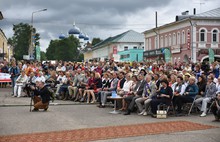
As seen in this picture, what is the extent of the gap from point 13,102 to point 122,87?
5.39 m

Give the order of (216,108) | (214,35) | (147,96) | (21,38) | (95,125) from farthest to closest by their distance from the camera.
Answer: (21,38)
(214,35)
(147,96)
(216,108)
(95,125)

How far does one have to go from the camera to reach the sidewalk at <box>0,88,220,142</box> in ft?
31.1

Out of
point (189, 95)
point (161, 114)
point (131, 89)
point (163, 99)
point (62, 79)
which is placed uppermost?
point (62, 79)

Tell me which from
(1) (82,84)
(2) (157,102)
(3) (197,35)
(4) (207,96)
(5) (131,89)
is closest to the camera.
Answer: (2) (157,102)

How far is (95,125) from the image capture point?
1134 centimetres

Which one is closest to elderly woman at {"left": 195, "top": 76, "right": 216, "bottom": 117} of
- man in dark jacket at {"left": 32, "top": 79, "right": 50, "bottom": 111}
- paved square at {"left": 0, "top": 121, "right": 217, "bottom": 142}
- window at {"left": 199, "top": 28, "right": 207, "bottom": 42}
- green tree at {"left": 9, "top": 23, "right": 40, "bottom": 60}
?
paved square at {"left": 0, "top": 121, "right": 217, "bottom": 142}

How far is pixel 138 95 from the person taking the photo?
1446cm

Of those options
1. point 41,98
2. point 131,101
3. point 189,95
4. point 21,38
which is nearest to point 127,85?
point 131,101

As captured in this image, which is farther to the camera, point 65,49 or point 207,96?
point 65,49

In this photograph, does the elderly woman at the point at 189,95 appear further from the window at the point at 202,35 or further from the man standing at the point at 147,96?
the window at the point at 202,35

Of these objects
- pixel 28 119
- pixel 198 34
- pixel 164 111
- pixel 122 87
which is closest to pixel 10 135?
pixel 28 119

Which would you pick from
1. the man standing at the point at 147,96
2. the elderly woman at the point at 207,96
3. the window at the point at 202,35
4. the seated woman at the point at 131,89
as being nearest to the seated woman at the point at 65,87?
the seated woman at the point at 131,89

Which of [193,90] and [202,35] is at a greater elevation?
[202,35]

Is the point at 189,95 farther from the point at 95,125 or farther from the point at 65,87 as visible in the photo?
the point at 65,87
